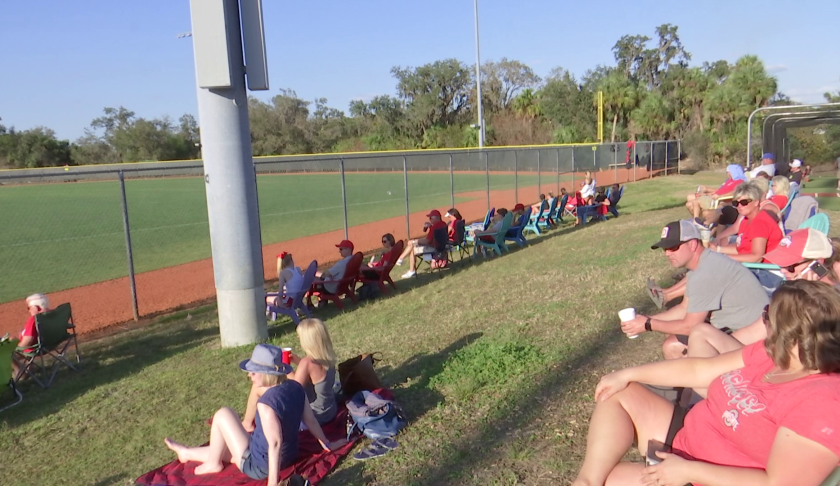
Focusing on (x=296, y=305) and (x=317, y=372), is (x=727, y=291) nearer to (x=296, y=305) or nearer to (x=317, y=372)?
(x=317, y=372)

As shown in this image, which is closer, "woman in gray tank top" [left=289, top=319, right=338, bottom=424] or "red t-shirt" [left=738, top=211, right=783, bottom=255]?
"woman in gray tank top" [left=289, top=319, right=338, bottom=424]

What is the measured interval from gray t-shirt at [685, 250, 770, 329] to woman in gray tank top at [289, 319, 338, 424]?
96.4 inches

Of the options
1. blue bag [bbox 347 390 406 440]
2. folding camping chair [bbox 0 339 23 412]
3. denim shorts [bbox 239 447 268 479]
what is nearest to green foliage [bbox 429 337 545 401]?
blue bag [bbox 347 390 406 440]

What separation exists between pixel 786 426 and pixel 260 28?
6308 mm

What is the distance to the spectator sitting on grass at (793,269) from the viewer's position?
3.45 meters

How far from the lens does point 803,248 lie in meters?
4.38

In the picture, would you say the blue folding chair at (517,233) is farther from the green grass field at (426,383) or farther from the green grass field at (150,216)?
the green grass field at (150,216)

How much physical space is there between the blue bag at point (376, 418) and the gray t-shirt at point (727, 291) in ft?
6.69

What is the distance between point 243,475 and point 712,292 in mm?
3090

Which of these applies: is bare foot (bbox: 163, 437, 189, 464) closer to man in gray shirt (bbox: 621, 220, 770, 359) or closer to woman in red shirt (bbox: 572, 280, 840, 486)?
woman in red shirt (bbox: 572, 280, 840, 486)

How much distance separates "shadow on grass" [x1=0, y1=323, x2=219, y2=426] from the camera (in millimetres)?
5527

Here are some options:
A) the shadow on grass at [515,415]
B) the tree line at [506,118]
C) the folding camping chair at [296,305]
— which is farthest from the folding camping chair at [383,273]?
the tree line at [506,118]

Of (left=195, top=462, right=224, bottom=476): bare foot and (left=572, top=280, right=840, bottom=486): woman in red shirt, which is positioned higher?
(left=572, top=280, right=840, bottom=486): woman in red shirt

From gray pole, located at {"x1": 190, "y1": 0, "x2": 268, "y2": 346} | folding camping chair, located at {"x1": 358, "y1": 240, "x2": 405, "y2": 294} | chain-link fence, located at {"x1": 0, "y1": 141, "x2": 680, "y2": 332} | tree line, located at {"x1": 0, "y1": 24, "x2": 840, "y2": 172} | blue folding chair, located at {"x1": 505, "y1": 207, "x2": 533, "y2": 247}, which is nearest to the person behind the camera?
gray pole, located at {"x1": 190, "y1": 0, "x2": 268, "y2": 346}
